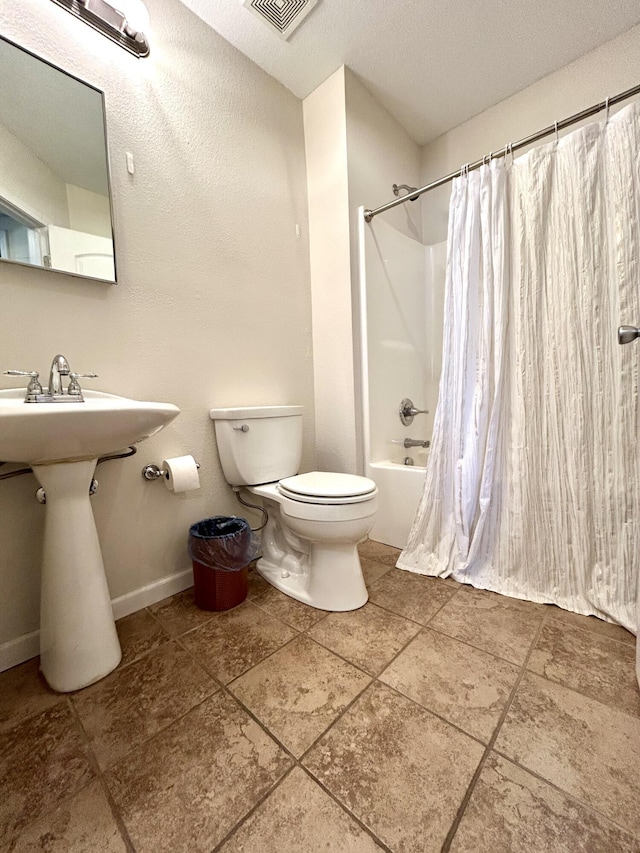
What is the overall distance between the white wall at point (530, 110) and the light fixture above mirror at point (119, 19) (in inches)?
63.3

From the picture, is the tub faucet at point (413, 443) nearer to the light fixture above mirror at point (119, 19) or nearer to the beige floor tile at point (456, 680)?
the beige floor tile at point (456, 680)

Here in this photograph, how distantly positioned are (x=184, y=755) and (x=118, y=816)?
0.43 ft

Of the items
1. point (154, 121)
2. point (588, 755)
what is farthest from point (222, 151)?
point (588, 755)

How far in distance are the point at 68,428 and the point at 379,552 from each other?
1.38m

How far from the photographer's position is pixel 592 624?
1143 mm

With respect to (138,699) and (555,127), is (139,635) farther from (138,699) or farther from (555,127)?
(555,127)

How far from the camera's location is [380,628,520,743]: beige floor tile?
822mm

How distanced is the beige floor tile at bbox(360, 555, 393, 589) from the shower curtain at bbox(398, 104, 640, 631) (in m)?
0.12

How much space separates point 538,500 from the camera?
50.6 inches

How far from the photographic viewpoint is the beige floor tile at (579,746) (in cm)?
65

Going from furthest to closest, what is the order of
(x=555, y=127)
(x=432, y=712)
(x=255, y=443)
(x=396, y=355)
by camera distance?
(x=396, y=355) → (x=255, y=443) → (x=555, y=127) → (x=432, y=712)

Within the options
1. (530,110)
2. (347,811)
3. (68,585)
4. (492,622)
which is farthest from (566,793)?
(530,110)

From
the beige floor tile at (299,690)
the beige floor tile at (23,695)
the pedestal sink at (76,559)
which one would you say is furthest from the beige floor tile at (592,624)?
the beige floor tile at (23,695)

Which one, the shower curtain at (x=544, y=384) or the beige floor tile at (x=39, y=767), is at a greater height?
the shower curtain at (x=544, y=384)
